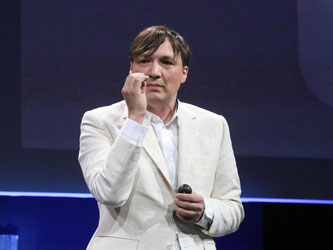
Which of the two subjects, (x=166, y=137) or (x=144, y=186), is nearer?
(x=144, y=186)

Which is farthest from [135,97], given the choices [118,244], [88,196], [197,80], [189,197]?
[197,80]

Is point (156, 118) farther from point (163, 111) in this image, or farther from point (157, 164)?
point (157, 164)

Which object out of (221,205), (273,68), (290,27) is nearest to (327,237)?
(273,68)

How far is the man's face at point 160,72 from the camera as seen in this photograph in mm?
1975

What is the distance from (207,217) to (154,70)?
1.61ft

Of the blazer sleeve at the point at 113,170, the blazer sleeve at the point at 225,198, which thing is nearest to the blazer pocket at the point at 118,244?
the blazer sleeve at the point at 113,170

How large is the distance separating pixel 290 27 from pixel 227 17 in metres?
0.35

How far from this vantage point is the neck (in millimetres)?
2047

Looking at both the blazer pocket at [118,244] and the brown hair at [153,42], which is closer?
the blazer pocket at [118,244]

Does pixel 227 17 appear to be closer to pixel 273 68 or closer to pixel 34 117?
pixel 273 68

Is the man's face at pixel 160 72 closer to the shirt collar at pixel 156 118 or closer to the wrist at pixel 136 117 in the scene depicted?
the shirt collar at pixel 156 118

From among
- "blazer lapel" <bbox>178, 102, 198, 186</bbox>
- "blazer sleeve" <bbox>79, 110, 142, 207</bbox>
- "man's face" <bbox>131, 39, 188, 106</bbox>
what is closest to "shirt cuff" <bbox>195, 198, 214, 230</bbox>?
"blazer lapel" <bbox>178, 102, 198, 186</bbox>

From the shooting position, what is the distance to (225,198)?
200 centimetres

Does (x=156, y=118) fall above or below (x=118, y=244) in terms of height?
above
